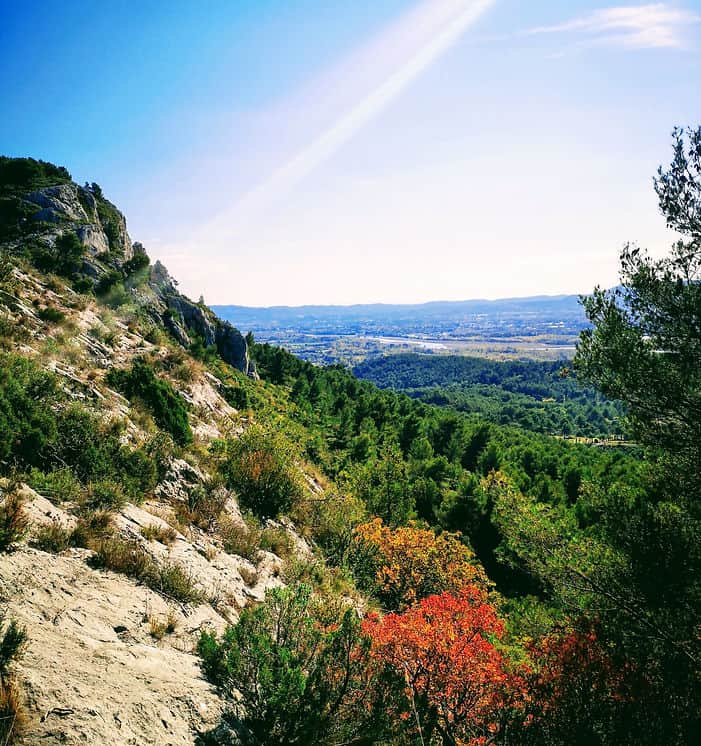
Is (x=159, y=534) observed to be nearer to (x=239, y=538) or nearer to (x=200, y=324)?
(x=239, y=538)

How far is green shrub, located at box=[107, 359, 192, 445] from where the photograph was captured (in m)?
15.9

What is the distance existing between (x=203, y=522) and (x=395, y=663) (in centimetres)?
627

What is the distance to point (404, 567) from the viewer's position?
16.7m

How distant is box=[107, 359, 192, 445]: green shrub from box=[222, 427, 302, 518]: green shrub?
2059 mm

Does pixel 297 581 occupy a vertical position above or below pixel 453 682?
above

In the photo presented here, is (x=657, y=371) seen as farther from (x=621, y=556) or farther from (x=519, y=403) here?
(x=519, y=403)

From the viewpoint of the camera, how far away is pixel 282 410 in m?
41.6

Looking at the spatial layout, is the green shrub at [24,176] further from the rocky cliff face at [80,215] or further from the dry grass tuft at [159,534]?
the dry grass tuft at [159,534]

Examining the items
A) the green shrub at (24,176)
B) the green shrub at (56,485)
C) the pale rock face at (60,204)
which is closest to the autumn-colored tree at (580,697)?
the green shrub at (56,485)

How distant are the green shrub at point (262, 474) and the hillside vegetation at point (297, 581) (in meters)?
0.08

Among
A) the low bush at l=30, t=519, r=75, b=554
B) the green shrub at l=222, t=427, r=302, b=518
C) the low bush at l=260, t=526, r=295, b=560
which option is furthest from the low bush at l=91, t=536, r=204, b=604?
the green shrub at l=222, t=427, r=302, b=518

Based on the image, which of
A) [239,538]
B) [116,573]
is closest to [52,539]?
[116,573]

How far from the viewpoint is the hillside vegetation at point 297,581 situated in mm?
5477

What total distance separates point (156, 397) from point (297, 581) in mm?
9526
